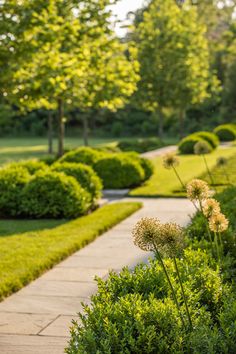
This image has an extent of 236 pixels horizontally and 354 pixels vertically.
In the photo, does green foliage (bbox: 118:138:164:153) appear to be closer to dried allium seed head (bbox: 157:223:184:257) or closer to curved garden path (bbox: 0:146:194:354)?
curved garden path (bbox: 0:146:194:354)

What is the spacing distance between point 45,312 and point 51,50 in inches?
381

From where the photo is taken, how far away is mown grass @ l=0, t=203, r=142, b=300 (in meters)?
7.26

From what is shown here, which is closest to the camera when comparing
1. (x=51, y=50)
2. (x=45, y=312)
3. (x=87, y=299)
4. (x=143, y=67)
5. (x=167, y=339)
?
(x=167, y=339)

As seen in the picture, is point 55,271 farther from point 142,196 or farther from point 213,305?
point 142,196

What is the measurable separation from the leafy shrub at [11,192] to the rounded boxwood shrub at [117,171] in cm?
429

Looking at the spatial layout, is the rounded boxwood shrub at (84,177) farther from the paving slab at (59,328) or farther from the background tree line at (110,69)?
the paving slab at (59,328)

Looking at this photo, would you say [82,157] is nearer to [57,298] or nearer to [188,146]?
[57,298]

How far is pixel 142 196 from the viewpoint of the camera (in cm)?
1539

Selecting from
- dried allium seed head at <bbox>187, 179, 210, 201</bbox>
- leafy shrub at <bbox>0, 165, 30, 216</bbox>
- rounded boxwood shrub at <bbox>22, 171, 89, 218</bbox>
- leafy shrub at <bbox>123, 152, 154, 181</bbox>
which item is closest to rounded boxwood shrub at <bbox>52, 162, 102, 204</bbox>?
rounded boxwood shrub at <bbox>22, 171, 89, 218</bbox>

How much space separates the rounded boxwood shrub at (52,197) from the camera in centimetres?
1145

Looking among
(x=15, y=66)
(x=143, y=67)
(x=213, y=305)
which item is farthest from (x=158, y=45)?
(x=213, y=305)

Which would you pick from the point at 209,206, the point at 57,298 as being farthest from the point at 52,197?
the point at 209,206

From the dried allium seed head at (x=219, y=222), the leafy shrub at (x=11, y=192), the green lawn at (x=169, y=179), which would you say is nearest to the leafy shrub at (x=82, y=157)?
the green lawn at (x=169, y=179)

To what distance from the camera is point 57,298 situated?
6.33m
